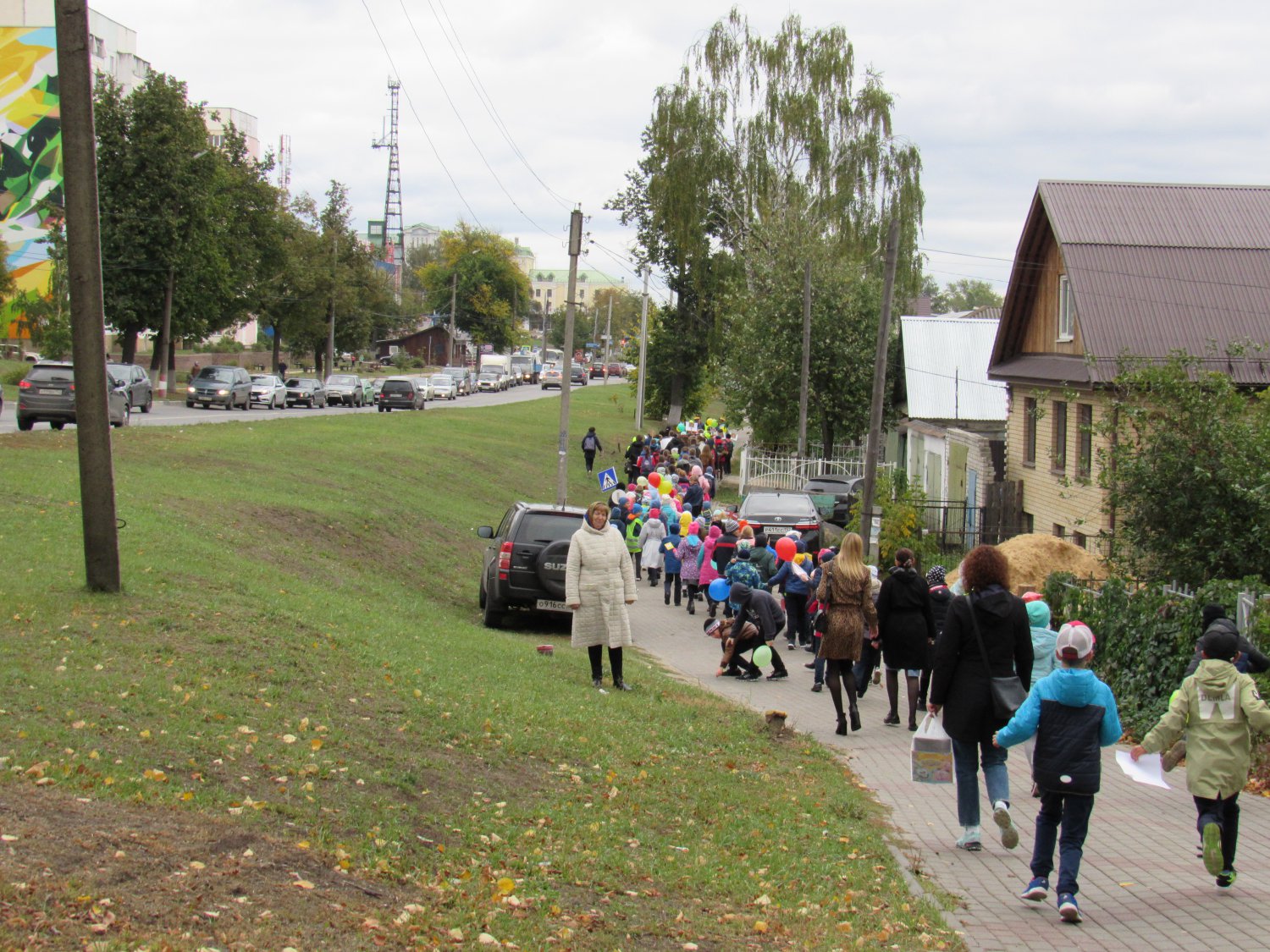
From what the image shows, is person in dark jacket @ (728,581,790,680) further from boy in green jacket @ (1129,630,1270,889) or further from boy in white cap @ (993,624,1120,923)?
boy in white cap @ (993,624,1120,923)

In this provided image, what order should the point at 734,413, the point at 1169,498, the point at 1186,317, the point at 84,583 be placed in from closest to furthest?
the point at 84,583, the point at 1169,498, the point at 1186,317, the point at 734,413

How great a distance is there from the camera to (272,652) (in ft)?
32.2

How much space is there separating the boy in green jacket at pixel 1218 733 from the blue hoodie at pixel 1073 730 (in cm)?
45

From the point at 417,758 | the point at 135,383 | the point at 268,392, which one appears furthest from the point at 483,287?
the point at 417,758

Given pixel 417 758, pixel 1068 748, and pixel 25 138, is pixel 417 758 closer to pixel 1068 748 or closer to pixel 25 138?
pixel 1068 748

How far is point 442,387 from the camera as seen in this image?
7706 cm

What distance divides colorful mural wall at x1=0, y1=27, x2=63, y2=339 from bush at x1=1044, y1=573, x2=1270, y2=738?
66496 mm

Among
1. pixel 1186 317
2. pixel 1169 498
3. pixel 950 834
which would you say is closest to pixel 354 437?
pixel 1186 317

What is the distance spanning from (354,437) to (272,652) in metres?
25.7

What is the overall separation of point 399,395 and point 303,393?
460cm

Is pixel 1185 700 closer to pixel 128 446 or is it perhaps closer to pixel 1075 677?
pixel 1075 677

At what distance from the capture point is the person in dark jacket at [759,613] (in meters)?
14.5

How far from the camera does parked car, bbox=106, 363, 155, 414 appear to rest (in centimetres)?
3941

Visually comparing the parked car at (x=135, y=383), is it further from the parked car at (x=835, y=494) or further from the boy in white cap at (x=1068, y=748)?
the boy in white cap at (x=1068, y=748)
